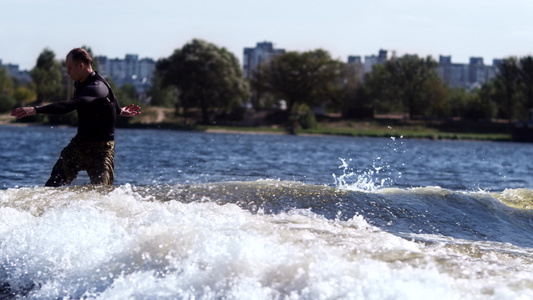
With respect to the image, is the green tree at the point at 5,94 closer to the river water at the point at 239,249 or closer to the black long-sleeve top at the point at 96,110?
the black long-sleeve top at the point at 96,110

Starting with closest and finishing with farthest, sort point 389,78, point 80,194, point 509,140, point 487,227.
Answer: point 80,194
point 487,227
point 509,140
point 389,78

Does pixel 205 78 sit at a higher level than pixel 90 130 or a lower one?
higher

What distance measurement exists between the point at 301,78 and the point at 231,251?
108m

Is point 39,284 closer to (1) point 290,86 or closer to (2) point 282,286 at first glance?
(2) point 282,286

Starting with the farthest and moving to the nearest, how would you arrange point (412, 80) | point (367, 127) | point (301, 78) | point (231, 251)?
point (301, 78) < point (412, 80) < point (367, 127) < point (231, 251)

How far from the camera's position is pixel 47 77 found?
124375 millimetres

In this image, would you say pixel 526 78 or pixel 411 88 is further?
pixel 526 78

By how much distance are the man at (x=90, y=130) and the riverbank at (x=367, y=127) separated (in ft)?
239

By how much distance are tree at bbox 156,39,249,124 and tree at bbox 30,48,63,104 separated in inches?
1024

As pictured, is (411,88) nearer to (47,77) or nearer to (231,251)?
(47,77)

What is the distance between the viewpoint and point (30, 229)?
7363mm

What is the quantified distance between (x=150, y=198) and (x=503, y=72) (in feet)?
378

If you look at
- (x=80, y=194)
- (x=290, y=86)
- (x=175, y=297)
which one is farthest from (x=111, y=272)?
(x=290, y=86)

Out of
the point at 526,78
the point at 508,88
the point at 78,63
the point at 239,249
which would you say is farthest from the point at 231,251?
the point at 526,78
